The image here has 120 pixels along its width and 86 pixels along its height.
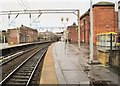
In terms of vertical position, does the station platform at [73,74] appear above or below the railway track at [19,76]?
above

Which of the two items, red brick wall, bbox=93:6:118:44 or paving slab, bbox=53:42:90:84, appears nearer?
paving slab, bbox=53:42:90:84

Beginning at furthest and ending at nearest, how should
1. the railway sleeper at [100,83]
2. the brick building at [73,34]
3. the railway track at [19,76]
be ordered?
the brick building at [73,34], the railway track at [19,76], the railway sleeper at [100,83]

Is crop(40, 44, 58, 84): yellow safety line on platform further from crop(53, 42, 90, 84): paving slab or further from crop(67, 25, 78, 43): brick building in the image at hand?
crop(67, 25, 78, 43): brick building

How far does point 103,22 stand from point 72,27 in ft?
120

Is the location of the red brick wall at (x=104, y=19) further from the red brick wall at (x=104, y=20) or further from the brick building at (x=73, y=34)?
the brick building at (x=73, y=34)

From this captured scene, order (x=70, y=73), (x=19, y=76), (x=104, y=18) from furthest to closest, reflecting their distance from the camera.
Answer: (x=104, y=18) → (x=19, y=76) → (x=70, y=73)

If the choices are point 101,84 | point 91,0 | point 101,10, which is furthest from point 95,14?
point 101,84

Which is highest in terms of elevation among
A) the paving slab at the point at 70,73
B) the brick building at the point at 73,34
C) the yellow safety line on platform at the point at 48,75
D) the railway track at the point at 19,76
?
the brick building at the point at 73,34

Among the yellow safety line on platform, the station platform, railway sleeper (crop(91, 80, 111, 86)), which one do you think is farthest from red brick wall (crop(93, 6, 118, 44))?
railway sleeper (crop(91, 80, 111, 86))

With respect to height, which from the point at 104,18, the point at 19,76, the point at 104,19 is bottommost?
the point at 19,76

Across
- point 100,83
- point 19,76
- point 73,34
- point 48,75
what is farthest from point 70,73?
point 73,34

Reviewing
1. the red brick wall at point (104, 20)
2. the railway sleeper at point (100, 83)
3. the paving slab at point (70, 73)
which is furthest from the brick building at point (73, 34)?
the railway sleeper at point (100, 83)

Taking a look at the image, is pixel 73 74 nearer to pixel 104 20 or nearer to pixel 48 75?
pixel 48 75

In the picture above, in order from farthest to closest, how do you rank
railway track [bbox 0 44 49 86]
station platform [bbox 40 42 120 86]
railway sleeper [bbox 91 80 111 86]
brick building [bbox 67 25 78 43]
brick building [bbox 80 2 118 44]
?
brick building [bbox 67 25 78 43] < brick building [bbox 80 2 118 44] < railway track [bbox 0 44 49 86] < station platform [bbox 40 42 120 86] < railway sleeper [bbox 91 80 111 86]
